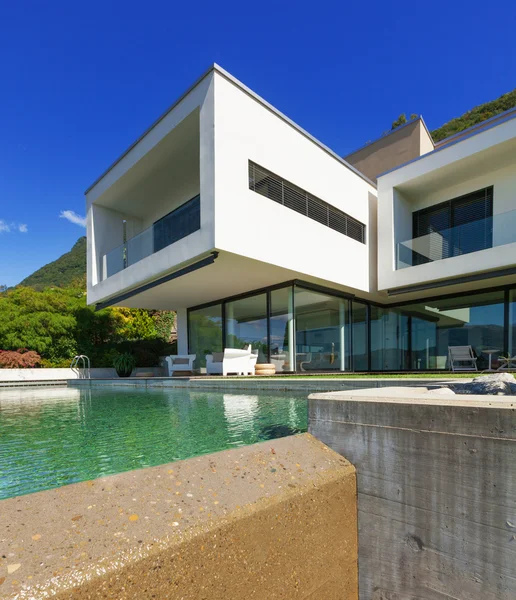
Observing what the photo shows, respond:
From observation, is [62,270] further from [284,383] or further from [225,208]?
[284,383]

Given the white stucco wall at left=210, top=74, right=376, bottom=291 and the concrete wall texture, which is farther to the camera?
the white stucco wall at left=210, top=74, right=376, bottom=291

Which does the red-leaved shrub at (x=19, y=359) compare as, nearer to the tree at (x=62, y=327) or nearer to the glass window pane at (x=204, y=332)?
the tree at (x=62, y=327)

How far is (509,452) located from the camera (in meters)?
1.65

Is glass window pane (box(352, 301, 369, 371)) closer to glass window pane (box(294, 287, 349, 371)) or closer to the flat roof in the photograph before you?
glass window pane (box(294, 287, 349, 371))

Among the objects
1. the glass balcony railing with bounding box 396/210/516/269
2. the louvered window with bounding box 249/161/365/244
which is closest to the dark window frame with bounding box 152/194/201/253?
the louvered window with bounding box 249/161/365/244

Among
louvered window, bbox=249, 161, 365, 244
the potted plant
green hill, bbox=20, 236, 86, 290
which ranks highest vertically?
green hill, bbox=20, 236, 86, 290

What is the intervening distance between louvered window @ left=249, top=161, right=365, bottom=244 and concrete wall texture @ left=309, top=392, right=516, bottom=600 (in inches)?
310

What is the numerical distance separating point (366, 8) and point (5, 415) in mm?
17743

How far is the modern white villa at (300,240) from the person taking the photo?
28.9 ft

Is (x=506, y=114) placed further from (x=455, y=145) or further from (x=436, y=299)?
(x=436, y=299)

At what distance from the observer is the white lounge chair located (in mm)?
11641

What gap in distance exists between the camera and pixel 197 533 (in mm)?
1307

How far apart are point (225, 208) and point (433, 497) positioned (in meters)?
7.34

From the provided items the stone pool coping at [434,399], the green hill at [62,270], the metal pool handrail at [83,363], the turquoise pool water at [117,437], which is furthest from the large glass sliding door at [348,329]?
the green hill at [62,270]
